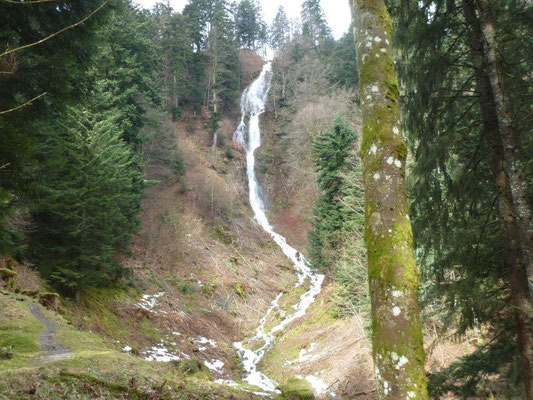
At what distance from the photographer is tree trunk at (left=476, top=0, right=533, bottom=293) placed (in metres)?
3.70

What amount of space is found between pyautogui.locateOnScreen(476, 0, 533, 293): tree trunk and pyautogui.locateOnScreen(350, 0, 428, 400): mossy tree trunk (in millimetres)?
1749

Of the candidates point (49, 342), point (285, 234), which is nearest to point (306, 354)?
point (49, 342)

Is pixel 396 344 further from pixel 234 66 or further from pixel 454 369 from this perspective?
pixel 234 66

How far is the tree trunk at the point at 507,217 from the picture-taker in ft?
12.8

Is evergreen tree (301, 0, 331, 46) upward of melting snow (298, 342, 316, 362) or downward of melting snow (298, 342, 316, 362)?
upward

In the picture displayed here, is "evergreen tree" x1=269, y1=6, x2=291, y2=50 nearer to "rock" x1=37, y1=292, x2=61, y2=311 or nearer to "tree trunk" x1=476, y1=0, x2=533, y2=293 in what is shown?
"rock" x1=37, y1=292, x2=61, y2=311

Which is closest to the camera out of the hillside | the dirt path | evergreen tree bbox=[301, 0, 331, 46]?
the hillside

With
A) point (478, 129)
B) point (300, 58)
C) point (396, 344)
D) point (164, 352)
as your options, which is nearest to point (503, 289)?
point (478, 129)

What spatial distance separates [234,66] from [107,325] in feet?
141

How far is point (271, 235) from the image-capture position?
3247 cm

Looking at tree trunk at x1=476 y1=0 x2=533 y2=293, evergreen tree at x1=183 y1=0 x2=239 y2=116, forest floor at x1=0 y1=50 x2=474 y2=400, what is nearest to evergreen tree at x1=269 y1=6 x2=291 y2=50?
evergreen tree at x1=183 y1=0 x2=239 y2=116

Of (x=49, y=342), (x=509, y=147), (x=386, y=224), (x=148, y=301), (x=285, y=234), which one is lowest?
(x=148, y=301)

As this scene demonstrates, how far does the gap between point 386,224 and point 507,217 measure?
2.52 m

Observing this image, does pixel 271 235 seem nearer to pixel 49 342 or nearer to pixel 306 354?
pixel 306 354
